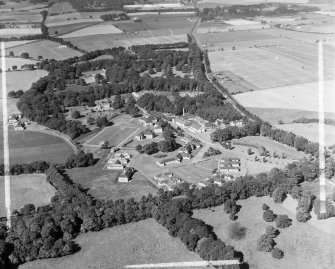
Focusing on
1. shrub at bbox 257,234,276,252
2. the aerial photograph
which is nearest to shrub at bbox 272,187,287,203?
the aerial photograph

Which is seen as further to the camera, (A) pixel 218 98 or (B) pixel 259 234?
(A) pixel 218 98

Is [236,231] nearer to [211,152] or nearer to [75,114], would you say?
[211,152]

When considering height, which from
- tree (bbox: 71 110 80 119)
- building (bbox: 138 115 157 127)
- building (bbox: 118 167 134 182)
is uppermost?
tree (bbox: 71 110 80 119)

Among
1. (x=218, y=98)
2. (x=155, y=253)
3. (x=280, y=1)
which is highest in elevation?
(x=280, y=1)

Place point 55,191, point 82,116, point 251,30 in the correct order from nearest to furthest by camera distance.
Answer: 1. point 55,191
2. point 82,116
3. point 251,30

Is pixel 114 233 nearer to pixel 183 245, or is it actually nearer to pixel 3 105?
A: pixel 183 245

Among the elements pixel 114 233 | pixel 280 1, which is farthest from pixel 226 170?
pixel 280 1

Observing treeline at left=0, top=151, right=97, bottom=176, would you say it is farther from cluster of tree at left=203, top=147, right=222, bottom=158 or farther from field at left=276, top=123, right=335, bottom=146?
field at left=276, top=123, right=335, bottom=146

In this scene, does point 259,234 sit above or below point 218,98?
below
